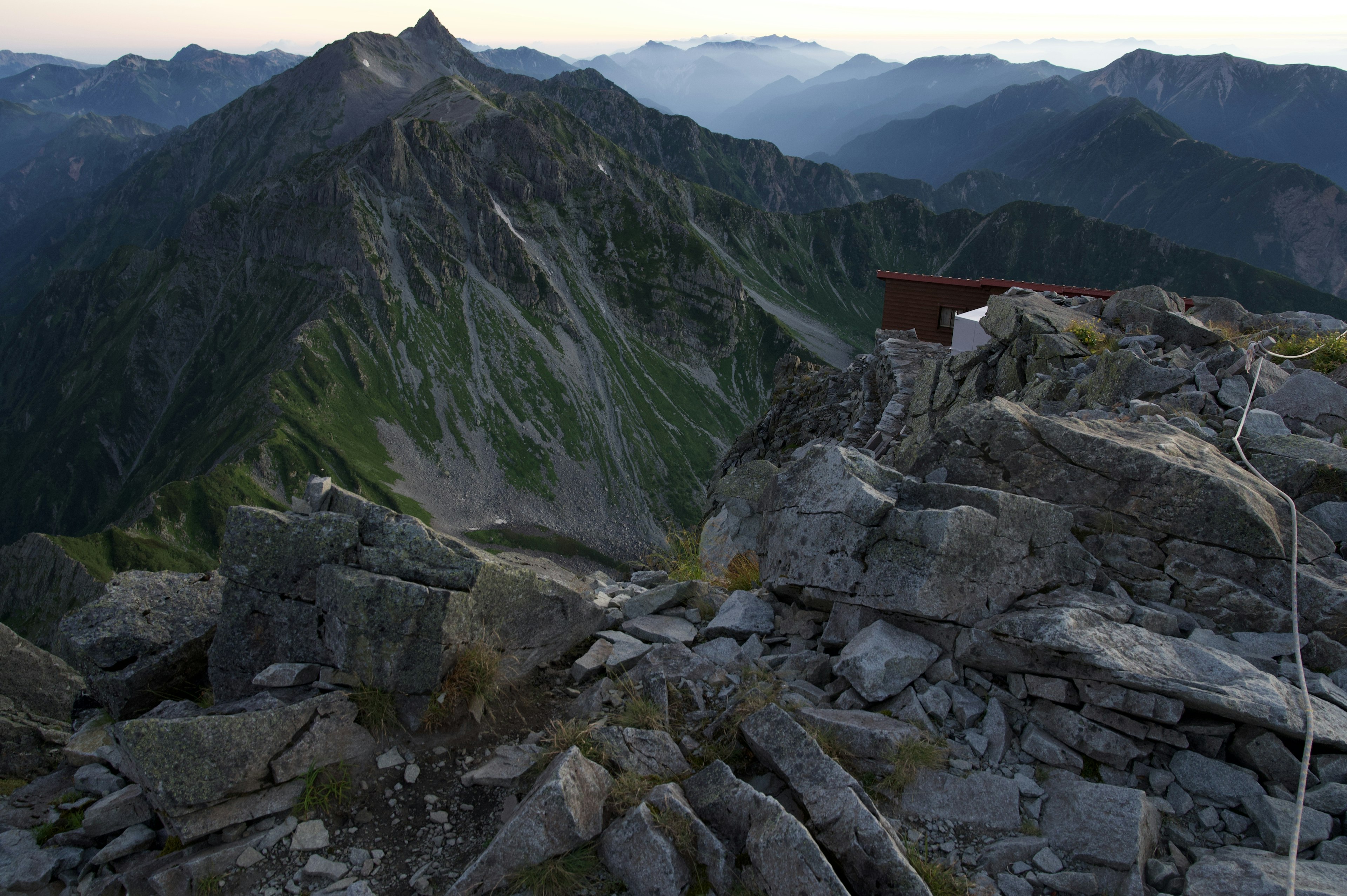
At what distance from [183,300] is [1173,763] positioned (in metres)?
243

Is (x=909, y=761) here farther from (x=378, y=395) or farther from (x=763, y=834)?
(x=378, y=395)

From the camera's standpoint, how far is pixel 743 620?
35.2ft

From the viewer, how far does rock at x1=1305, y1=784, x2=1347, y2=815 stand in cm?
657

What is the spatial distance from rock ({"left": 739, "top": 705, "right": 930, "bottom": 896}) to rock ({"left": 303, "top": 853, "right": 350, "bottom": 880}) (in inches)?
172

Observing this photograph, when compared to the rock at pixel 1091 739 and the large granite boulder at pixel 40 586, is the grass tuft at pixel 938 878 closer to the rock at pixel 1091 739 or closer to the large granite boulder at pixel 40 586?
the rock at pixel 1091 739

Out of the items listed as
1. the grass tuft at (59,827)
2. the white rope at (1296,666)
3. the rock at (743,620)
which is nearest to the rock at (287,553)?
the grass tuft at (59,827)

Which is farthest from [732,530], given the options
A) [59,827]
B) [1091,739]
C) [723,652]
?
[59,827]

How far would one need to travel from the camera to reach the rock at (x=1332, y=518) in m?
9.68

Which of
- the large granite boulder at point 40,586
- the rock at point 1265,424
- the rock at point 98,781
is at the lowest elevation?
the large granite boulder at point 40,586

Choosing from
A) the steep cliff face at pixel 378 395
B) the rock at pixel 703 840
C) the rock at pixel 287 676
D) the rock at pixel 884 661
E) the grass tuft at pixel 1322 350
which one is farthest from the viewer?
the steep cliff face at pixel 378 395

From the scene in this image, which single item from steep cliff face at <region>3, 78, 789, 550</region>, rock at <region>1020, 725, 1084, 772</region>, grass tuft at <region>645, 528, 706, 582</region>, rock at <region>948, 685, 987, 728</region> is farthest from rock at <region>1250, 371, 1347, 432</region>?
steep cliff face at <region>3, 78, 789, 550</region>

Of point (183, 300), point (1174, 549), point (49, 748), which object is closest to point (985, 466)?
point (1174, 549)

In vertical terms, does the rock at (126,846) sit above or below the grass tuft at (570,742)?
below

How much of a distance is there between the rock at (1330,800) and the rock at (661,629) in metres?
7.12
